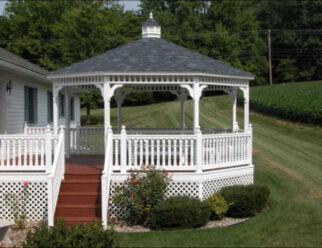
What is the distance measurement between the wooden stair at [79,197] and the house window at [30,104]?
20.5 ft

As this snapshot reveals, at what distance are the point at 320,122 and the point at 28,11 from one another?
3222cm

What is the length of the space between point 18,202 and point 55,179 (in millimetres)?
1385

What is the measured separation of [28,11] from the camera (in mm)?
46500

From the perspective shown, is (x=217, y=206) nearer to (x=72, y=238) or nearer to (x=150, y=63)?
(x=150, y=63)

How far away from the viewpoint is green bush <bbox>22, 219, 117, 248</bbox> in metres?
8.34

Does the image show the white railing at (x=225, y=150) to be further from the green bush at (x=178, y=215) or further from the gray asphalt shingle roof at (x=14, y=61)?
the gray asphalt shingle roof at (x=14, y=61)

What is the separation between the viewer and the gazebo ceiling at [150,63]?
1212cm

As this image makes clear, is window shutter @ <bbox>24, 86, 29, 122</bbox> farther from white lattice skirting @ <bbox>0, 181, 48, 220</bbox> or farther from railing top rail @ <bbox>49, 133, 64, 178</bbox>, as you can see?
railing top rail @ <bbox>49, 133, 64, 178</bbox>

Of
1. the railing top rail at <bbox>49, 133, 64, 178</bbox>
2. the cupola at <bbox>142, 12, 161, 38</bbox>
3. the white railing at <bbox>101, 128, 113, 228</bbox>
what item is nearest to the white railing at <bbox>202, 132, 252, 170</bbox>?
the white railing at <bbox>101, 128, 113, 228</bbox>

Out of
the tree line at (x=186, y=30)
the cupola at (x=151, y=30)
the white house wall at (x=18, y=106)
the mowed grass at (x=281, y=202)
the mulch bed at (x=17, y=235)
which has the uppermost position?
the tree line at (x=186, y=30)

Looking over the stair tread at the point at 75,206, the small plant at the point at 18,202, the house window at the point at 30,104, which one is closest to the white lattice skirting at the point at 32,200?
the small plant at the point at 18,202

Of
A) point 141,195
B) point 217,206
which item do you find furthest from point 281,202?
point 141,195

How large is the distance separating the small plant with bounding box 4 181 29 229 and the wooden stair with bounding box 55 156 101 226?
2.81 ft

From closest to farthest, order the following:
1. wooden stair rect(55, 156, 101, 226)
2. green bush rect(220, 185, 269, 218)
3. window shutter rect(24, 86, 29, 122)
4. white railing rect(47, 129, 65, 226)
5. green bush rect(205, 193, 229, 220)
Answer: white railing rect(47, 129, 65, 226) < wooden stair rect(55, 156, 101, 226) < green bush rect(205, 193, 229, 220) < green bush rect(220, 185, 269, 218) < window shutter rect(24, 86, 29, 122)
